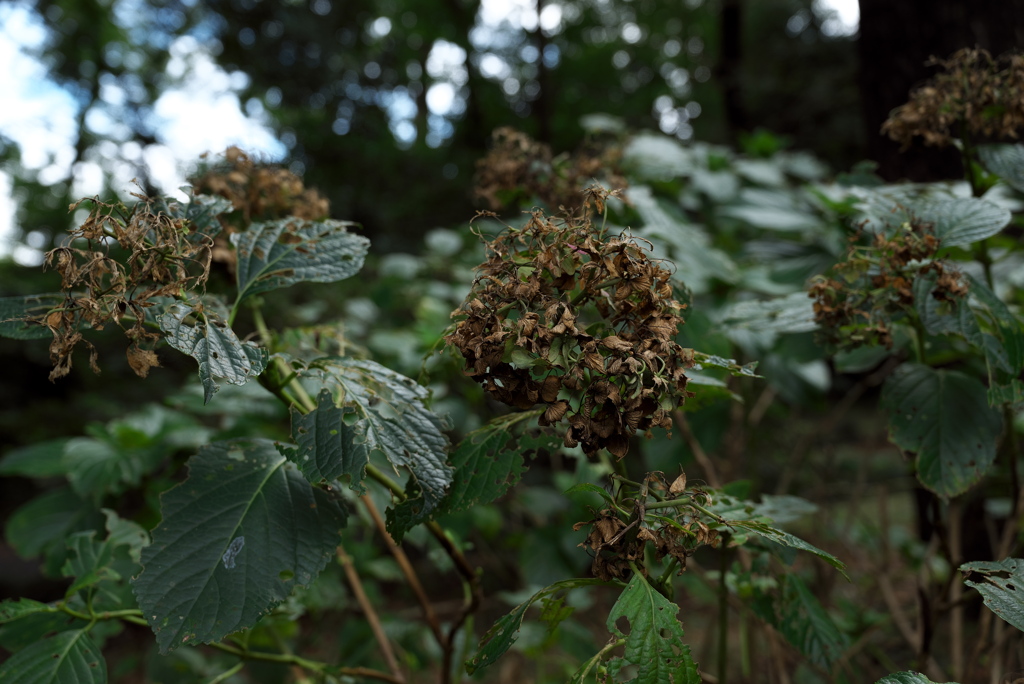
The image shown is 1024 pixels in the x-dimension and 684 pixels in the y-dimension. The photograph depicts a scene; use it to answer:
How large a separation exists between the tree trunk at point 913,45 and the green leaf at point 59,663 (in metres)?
1.97

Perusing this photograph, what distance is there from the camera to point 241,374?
2.15ft

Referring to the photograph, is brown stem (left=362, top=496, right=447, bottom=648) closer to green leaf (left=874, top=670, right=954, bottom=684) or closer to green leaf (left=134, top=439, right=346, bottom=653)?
green leaf (left=134, top=439, right=346, bottom=653)

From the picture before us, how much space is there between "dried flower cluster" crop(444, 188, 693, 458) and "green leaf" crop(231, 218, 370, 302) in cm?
29

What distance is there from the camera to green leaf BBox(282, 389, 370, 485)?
2.29 ft

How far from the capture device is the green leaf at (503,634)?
2.13 feet

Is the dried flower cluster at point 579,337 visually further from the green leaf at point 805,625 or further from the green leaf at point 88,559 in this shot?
the green leaf at point 88,559

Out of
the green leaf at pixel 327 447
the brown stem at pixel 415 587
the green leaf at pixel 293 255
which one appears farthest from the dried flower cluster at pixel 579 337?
the brown stem at pixel 415 587

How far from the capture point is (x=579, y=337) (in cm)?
63

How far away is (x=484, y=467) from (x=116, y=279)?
0.47 metres

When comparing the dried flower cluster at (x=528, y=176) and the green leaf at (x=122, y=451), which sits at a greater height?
the dried flower cluster at (x=528, y=176)

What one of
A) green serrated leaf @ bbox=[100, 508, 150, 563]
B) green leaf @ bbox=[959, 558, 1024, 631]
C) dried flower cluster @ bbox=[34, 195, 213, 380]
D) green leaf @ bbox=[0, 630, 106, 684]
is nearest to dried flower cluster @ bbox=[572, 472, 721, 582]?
green leaf @ bbox=[959, 558, 1024, 631]

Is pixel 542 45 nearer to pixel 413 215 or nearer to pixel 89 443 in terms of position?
pixel 413 215

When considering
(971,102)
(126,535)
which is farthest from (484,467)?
(971,102)

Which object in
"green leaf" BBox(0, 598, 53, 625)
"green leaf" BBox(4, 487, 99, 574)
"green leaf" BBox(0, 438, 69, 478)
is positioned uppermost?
"green leaf" BBox(0, 598, 53, 625)
